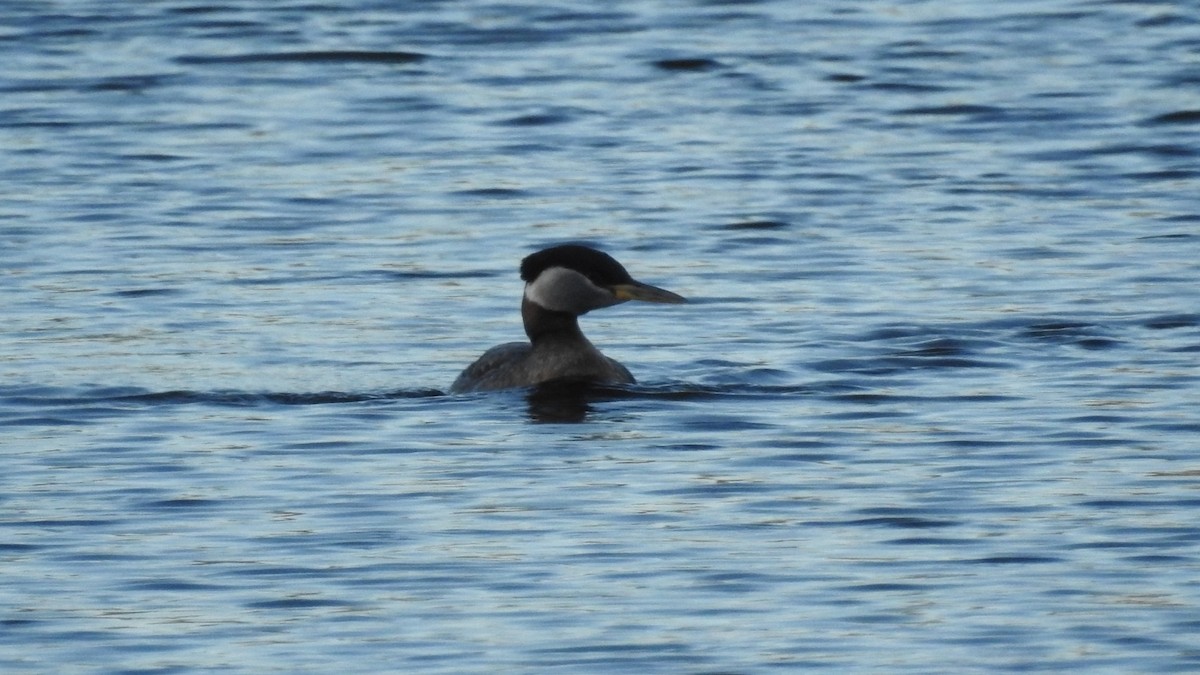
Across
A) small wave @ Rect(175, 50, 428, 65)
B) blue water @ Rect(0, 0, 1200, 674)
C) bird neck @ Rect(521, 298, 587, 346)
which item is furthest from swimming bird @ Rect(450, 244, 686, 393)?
small wave @ Rect(175, 50, 428, 65)

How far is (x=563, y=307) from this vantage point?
15.8 m

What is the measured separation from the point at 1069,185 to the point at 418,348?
732cm

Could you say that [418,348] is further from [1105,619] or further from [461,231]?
[1105,619]

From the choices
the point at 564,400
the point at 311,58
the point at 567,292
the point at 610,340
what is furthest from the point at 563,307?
the point at 311,58

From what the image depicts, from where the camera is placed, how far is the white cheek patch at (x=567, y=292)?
1583 centimetres

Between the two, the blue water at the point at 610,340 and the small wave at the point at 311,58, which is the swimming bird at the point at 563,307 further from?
the small wave at the point at 311,58

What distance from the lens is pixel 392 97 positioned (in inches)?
1078

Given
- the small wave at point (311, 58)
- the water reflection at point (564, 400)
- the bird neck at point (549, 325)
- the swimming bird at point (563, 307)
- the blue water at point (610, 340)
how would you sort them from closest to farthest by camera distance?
1. the blue water at point (610, 340)
2. the water reflection at point (564, 400)
3. the swimming bird at point (563, 307)
4. the bird neck at point (549, 325)
5. the small wave at point (311, 58)

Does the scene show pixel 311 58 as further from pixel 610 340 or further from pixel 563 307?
pixel 563 307

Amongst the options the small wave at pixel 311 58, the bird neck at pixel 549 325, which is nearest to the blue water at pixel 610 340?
the small wave at pixel 311 58

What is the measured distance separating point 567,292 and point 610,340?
1.78 meters

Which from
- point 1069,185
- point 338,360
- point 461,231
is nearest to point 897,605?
point 338,360

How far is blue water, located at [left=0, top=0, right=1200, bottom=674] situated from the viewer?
10.4m

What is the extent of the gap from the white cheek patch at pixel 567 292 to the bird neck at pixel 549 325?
3 cm
